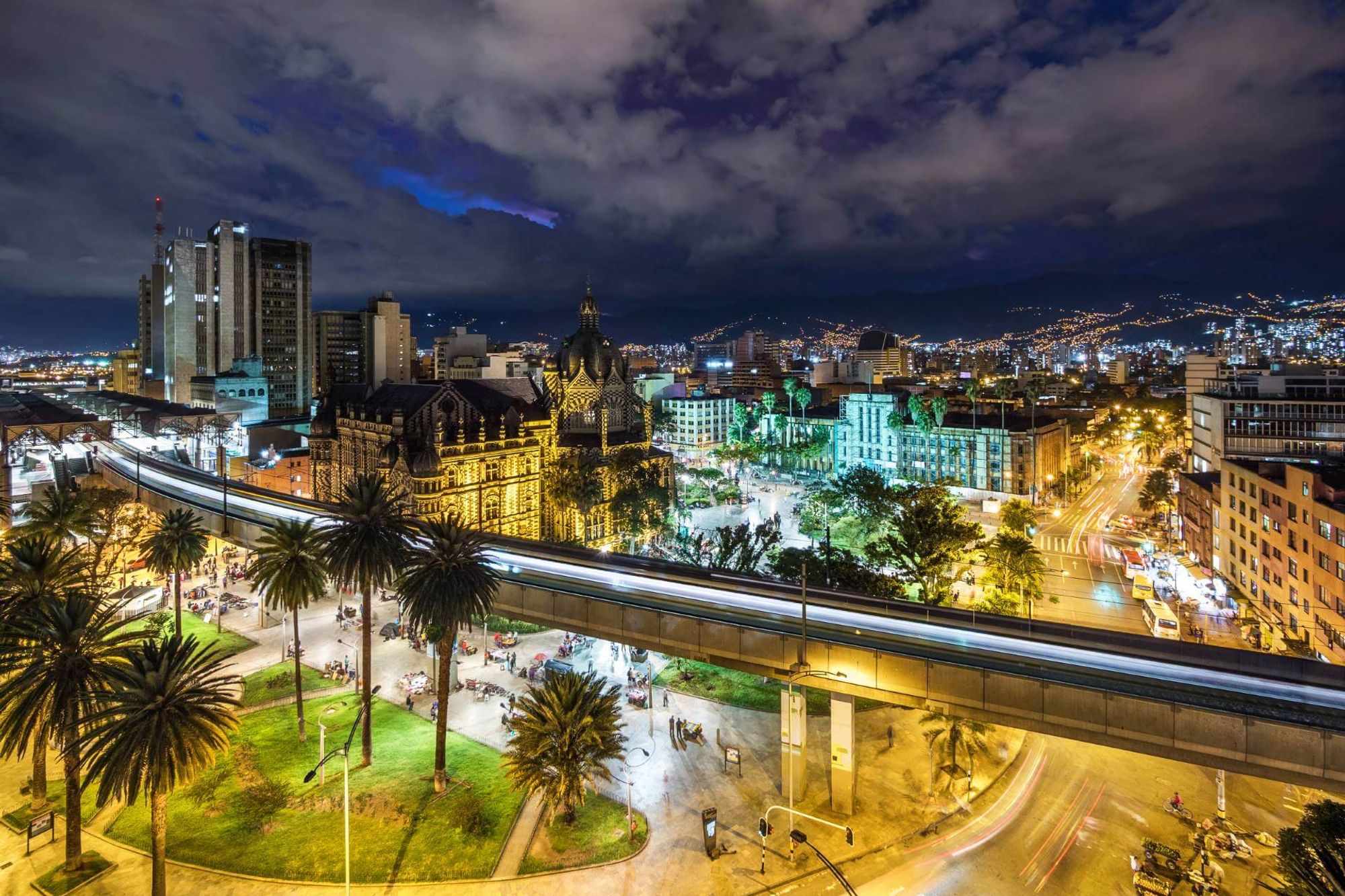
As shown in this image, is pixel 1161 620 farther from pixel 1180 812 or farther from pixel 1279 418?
pixel 1279 418

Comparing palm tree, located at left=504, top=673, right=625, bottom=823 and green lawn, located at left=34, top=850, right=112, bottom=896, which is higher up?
palm tree, located at left=504, top=673, right=625, bottom=823

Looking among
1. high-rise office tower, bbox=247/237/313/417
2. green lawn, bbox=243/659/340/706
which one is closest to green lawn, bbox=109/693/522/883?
green lawn, bbox=243/659/340/706

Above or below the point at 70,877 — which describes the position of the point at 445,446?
above

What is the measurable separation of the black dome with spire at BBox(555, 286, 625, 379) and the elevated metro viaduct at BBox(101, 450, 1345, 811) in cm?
6006

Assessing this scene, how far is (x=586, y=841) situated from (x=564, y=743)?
554 centimetres

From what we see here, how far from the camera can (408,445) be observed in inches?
3157

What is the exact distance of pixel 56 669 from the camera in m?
27.8

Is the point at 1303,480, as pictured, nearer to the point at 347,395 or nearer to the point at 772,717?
the point at 772,717

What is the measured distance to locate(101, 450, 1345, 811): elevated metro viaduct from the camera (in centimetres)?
2470

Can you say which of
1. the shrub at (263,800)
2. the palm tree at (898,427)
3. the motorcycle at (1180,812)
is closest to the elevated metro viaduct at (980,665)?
the motorcycle at (1180,812)

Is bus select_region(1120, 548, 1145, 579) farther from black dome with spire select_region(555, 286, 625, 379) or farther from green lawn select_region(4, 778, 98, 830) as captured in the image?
green lawn select_region(4, 778, 98, 830)

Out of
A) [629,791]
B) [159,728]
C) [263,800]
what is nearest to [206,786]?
[263,800]

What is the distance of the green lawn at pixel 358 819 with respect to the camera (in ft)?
103

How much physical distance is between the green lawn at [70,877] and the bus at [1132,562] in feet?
287
